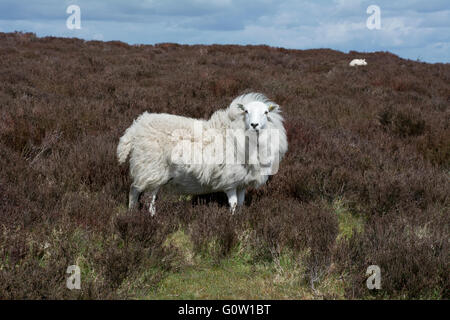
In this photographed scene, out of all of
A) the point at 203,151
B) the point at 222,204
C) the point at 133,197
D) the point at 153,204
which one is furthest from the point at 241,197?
the point at 133,197

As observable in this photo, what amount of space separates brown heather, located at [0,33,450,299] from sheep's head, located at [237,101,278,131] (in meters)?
0.85

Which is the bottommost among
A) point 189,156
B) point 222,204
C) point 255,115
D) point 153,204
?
point 222,204

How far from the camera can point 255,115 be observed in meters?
3.92

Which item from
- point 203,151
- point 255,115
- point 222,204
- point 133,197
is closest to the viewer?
point 255,115

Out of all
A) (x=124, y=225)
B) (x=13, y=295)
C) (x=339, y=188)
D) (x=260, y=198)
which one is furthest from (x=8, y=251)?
(x=339, y=188)

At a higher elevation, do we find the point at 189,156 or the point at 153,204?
the point at 189,156

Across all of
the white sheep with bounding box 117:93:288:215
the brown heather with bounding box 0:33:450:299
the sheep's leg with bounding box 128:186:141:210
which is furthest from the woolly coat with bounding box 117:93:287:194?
the brown heather with bounding box 0:33:450:299

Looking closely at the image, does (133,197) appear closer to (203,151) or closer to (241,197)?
(203,151)

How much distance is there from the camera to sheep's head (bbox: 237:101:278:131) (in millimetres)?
3887

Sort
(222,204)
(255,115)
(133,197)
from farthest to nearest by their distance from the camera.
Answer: (222,204)
(133,197)
(255,115)

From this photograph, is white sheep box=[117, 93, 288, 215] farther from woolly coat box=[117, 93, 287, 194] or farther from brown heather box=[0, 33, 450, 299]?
brown heather box=[0, 33, 450, 299]

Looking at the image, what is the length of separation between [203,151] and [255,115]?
0.64m

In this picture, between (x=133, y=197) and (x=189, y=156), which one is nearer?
(x=189, y=156)
